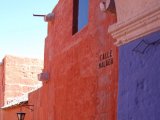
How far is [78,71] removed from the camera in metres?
8.41

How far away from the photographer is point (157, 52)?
172 inches

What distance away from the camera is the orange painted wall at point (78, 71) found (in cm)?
667

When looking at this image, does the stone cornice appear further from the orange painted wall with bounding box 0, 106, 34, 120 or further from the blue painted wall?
the orange painted wall with bounding box 0, 106, 34, 120

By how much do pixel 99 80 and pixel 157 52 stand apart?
2775 millimetres

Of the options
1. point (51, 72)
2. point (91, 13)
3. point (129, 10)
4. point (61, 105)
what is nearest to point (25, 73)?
point (51, 72)

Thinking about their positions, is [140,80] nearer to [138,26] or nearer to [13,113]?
[138,26]

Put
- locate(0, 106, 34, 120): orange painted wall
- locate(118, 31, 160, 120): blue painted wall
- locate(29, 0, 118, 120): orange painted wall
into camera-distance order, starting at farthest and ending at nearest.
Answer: locate(0, 106, 34, 120): orange painted wall
locate(29, 0, 118, 120): orange painted wall
locate(118, 31, 160, 120): blue painted wall

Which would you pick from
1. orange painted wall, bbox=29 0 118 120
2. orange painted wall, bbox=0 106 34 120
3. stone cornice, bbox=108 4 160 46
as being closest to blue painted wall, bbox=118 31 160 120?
stone cornice, bbox=108 4 160 46

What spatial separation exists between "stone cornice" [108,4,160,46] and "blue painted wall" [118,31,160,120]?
7cm

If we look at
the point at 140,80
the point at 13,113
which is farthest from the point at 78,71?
the point at 13,113

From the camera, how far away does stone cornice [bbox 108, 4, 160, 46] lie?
4.35 metres

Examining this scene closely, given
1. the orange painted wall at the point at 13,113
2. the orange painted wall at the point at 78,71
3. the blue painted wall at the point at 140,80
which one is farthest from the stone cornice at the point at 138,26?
the orange painted wall at the point at 13,113

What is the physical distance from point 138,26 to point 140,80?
0.62 metres

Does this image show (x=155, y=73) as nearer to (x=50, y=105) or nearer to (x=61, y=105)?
(x=61, y=105)
